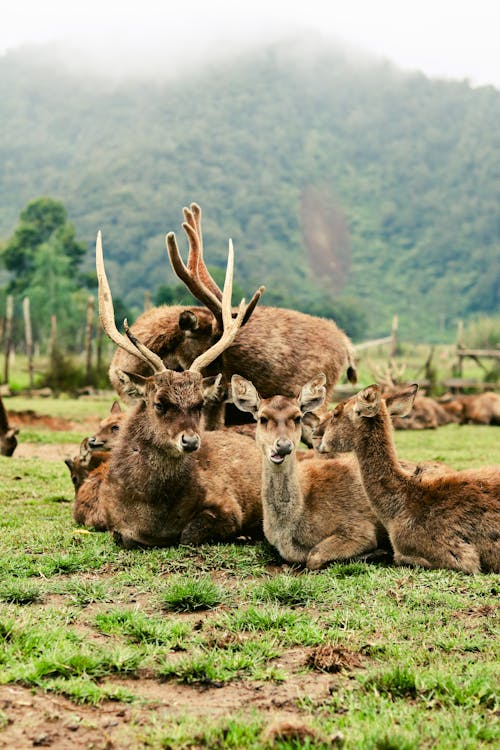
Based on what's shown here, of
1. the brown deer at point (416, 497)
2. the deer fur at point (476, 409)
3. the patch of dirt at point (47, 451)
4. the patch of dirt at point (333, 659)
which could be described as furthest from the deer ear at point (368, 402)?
the deer fur at point (476, 409)

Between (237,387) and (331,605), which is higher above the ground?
(237,387)

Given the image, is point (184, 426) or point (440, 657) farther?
point (184, 426)

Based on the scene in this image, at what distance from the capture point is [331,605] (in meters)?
5.26

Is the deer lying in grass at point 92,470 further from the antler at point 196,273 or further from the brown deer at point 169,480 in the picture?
the antler at point 196,273

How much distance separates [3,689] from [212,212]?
137460mm

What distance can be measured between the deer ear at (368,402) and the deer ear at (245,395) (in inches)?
31.2

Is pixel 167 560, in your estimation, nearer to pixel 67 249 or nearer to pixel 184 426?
pixel 184 426

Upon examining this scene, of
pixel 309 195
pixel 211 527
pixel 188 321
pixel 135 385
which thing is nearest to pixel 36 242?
pixel 309 195

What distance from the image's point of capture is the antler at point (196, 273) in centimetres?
851

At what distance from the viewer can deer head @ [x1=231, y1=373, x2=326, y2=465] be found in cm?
595

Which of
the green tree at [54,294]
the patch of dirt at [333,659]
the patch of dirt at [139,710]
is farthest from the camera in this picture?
the green tree at [54,294]

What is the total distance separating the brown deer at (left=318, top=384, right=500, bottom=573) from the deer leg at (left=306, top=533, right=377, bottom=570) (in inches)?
9.8

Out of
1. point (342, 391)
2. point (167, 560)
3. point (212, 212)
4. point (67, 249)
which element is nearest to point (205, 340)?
point (167, 560)

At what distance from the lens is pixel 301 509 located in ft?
20.6
